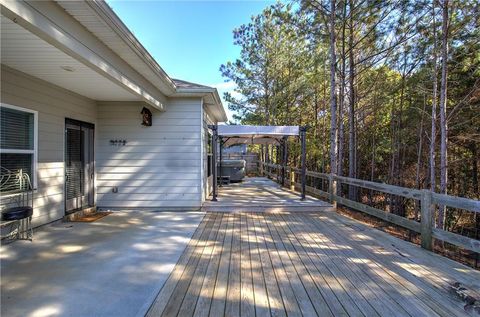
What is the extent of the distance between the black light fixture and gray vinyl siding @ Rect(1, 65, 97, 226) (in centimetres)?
127

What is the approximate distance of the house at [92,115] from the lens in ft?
9.52

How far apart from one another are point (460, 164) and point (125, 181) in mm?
11606

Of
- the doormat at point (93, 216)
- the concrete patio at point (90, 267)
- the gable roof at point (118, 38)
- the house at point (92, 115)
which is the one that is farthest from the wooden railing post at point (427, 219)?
the doormat at point (93, 216)

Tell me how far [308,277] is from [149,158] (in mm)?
4692

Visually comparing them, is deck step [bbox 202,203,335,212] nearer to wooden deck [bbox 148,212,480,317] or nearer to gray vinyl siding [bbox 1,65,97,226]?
wooden deck [bbox 148,212,480,317]

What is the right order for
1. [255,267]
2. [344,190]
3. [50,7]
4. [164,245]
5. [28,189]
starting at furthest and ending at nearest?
[344,190], [28,189], [164,245], [255,267], [50,7]

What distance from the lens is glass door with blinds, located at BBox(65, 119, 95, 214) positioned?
552cm

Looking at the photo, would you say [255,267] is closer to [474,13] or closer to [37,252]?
[37,252]

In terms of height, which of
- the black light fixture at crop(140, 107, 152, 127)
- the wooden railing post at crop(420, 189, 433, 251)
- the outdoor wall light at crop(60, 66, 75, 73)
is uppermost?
the outdoor wall light at crop(60, 66, 75, 73)

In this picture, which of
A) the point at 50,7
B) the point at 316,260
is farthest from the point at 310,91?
the point at 50,7

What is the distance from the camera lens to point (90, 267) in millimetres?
3150

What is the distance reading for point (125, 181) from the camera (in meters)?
6.50

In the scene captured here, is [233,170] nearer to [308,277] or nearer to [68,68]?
[68,68]

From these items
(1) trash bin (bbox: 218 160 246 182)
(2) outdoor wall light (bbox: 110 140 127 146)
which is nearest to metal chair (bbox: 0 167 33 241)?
(2) outdoor wall light (bbox: 110 140 127 146)
